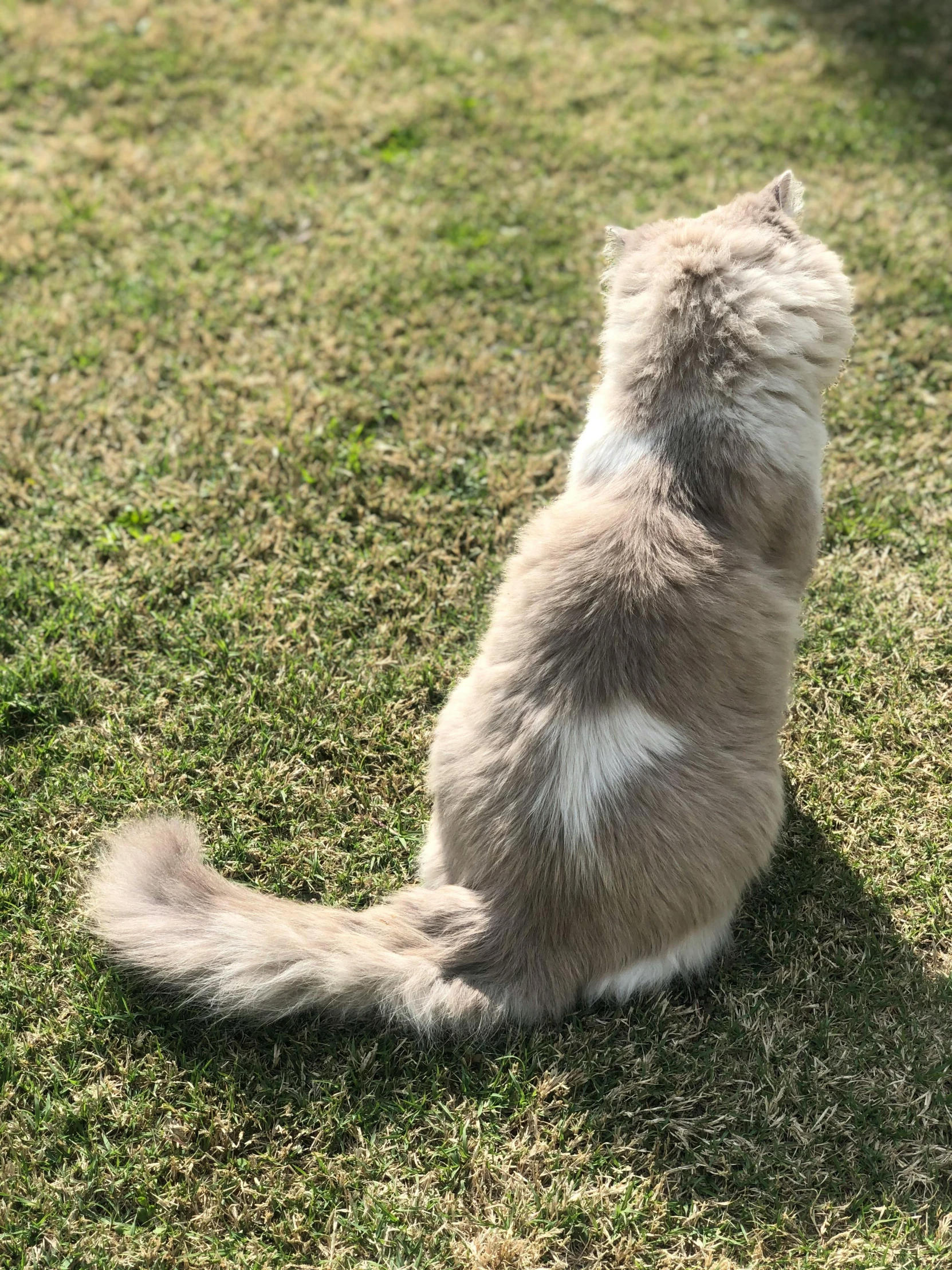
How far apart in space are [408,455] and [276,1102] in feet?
7.57

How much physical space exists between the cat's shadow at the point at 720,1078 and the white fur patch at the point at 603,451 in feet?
4.40

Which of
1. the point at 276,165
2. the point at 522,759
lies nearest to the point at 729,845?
the point at 522,759

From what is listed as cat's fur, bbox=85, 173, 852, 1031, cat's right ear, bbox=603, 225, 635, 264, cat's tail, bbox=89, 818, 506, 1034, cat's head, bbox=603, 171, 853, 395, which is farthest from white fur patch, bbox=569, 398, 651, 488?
cat's tail, bbox=89, 818, 506, 1034

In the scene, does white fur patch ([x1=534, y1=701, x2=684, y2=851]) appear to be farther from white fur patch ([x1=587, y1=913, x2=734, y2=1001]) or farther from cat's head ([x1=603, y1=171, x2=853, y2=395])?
cat's head ([x1=603, y1=171, x2=853, y2=395])

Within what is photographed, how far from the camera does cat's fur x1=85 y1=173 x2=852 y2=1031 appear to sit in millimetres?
2264

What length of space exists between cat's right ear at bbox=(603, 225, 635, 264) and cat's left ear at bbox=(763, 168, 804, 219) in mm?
372

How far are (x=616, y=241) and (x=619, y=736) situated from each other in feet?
4.83

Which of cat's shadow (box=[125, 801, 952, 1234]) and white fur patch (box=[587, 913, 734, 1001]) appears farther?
white fur patch (box=[587, 913, 734, 1001])

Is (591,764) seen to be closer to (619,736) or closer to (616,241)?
(619,736)

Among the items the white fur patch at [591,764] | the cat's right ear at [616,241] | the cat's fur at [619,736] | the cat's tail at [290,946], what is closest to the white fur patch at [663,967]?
the cat's fur at [619,736]

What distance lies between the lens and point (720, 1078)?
7.95 feet

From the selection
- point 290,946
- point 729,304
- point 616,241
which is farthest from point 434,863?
point 616,241

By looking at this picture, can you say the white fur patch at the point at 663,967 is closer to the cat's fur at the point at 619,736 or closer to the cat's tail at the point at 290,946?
the cat's fur at the point at 619,736

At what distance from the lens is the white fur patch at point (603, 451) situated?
8.17ft
